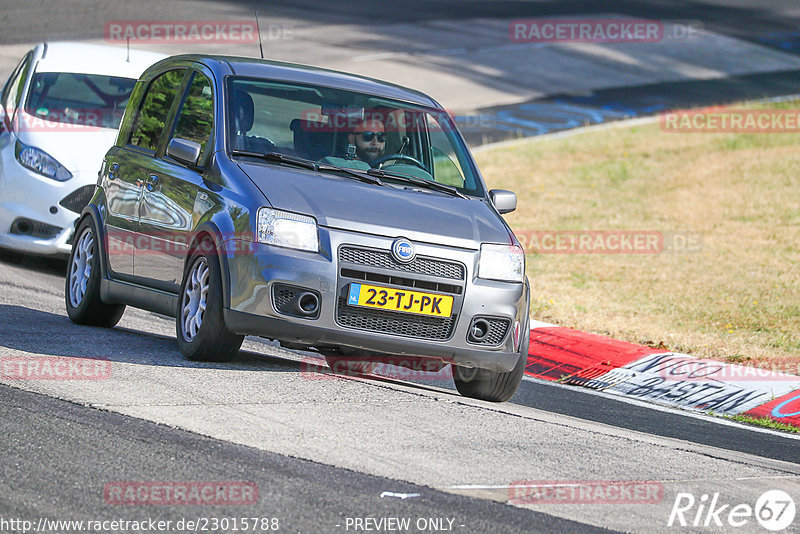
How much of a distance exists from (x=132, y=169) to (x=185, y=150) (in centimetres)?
112

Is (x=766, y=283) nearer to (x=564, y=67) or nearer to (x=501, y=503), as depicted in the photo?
(x=501, y=503)

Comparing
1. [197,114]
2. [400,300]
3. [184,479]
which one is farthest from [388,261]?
[184,479]

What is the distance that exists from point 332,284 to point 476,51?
85.6ft

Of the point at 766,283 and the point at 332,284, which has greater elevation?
the point at 332,284

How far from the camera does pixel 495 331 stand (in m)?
7.29

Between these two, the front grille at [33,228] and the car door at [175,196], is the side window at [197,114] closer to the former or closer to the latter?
the car door at [175,196]

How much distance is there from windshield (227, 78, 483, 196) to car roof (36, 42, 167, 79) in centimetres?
520

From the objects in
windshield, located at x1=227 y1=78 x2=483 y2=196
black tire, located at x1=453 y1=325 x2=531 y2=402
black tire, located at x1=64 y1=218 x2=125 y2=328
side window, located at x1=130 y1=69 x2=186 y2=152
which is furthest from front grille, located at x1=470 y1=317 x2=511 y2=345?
black tire, located at x1=64 y1=218 x2=125 y2=328

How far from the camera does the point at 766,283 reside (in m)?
13.1

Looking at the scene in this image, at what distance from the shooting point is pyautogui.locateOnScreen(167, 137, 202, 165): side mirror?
7.52 meters

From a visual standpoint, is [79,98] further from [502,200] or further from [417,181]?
[502,200]

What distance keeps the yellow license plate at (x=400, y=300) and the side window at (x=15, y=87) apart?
6.59m

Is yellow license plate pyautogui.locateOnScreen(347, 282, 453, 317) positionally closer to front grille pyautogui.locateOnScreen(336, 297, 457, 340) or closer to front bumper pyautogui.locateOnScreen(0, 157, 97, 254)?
front grille pyautogui.locateOnScreen(336, 297, 457, 340)

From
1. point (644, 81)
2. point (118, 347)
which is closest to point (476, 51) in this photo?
point (644, 81)
